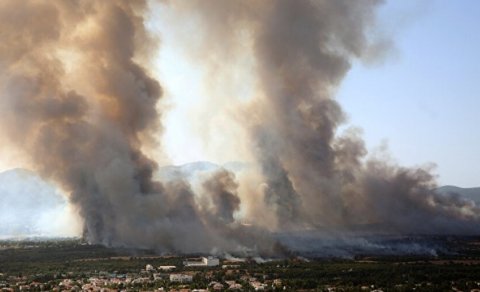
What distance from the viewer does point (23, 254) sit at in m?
54.7

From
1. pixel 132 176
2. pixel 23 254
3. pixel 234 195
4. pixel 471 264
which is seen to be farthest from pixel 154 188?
pixel 471 264

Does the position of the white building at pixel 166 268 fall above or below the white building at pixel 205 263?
below

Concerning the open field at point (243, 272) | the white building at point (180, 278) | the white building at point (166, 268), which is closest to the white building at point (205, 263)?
the open field at point (243, 272)

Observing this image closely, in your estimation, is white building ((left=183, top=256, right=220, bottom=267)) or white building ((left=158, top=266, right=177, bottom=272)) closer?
white building ((left=158, top=266, right=177, bottom=272))

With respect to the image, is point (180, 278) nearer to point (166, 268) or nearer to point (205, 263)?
point (166, 268)

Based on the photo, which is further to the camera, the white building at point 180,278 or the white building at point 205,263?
the white building at point 205,263

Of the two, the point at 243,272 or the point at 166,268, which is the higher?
the point at 166,268

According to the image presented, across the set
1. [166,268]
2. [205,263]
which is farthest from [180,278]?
[205,263]

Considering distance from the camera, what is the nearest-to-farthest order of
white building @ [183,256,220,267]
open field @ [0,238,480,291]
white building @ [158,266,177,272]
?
open field @ [0,238,480,291] < white building @ [158,266,177,272] < white building @ [183,256,220,267]

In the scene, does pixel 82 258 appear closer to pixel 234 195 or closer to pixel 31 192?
pixel 234 195

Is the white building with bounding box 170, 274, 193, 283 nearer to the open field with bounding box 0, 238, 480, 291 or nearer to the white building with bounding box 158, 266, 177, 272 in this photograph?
the open field with bounding box 0, 238, 480, 291

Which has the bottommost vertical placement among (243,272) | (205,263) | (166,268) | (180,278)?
(180,278)

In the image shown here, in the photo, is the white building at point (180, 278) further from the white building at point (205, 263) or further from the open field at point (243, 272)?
the white building at point (205, 263)

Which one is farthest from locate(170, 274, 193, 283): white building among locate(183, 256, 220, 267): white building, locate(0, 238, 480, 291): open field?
locate(183, 256, 220, 267): white building
